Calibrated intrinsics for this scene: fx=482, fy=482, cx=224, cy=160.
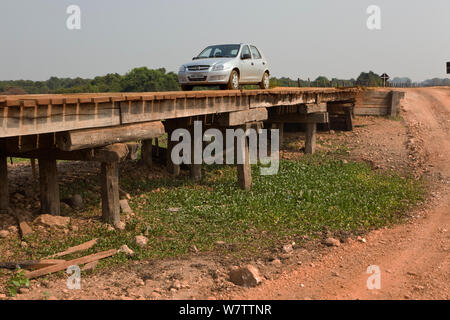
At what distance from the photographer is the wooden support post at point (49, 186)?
35.5ft

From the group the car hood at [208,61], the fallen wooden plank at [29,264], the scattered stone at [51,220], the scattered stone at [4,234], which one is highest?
the car hood at [208,61]

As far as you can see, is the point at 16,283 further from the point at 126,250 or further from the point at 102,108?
the point at 102,108

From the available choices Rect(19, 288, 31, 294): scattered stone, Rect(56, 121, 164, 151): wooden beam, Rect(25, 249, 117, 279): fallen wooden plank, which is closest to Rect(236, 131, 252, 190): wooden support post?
Rect(56, 121, 164, 151): wooden beam

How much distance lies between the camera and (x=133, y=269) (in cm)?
821

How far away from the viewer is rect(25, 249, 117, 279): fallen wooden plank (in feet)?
25.5

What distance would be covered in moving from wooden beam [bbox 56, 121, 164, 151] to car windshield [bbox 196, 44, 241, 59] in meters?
6.21

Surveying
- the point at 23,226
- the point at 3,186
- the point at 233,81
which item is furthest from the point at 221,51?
the point at 23,226

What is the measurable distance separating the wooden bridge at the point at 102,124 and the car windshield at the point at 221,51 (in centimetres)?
189

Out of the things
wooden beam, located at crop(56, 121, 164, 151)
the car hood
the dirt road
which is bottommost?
the dirt road

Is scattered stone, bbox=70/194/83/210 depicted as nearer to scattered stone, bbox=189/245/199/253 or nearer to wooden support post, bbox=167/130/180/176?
scattered stone, bbox=189/245/199/253

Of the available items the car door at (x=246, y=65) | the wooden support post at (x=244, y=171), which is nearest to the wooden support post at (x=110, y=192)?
the wooden support post at (x=244, y=171)

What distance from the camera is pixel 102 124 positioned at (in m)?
9.31

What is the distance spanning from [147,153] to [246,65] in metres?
4.55

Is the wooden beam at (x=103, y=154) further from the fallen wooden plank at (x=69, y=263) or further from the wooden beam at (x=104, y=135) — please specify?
the fallen wooden plank at (x=69, y=263)
